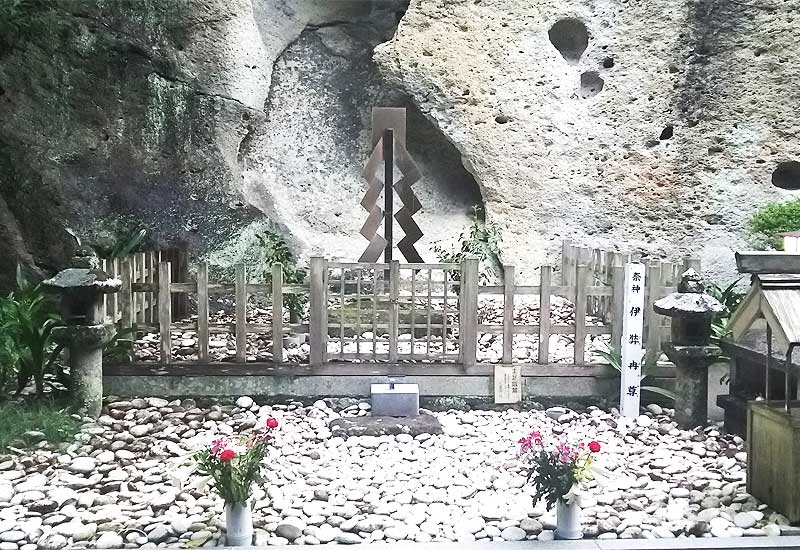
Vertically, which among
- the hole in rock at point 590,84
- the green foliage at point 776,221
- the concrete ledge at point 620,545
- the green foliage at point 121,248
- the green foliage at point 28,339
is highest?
the hole in rock at point 590,84

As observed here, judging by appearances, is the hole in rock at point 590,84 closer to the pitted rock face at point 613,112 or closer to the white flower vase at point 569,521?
the pitted rock face at point 613,112

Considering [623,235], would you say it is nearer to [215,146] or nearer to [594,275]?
[594,275]

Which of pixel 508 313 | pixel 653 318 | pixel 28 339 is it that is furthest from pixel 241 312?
pixel 653 318

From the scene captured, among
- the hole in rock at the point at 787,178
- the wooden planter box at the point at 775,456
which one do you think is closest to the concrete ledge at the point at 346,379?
the wooden planter box at the point at 775,456

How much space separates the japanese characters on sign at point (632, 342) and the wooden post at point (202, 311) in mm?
3367

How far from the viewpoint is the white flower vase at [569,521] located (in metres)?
3.73

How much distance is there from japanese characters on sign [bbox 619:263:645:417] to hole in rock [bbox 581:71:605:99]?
4784 mm

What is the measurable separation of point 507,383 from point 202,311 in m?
2.55

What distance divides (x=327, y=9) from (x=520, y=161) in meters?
3.69

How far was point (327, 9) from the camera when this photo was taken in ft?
35.1

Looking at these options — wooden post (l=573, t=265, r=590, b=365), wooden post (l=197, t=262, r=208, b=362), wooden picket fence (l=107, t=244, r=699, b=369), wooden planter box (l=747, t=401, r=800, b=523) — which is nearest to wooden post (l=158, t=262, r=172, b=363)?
wooden picket fence (l=107, t=244, r=699, b=369)

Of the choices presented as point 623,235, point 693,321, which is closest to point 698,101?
point 623,235

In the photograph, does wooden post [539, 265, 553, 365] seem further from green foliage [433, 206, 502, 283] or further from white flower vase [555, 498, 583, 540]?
green foliage [433, 206, 502, 283]

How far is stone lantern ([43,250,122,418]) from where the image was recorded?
5.35 metres
